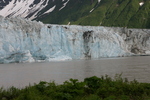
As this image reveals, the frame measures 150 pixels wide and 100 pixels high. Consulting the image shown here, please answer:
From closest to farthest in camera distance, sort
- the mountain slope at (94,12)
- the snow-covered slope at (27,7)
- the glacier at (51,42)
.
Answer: the glacier at (51,42) → the mountain slope at (94,12) → the snow-covered slope at (27,7)

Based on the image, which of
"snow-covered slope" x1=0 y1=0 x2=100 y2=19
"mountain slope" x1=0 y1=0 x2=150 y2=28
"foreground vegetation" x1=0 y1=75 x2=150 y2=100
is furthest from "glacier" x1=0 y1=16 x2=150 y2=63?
"snow-covered slope" x1=0 y1=0 x2=100 y2=19

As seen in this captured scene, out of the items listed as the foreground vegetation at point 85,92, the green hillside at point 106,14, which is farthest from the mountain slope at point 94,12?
the foreground vegetation at point 85,92

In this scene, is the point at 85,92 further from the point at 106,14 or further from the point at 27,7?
the point at 27,7

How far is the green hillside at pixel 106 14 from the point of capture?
9225cm

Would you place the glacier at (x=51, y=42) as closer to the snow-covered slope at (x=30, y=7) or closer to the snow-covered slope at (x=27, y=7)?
the snow-covered slope at (x=30, y=7)

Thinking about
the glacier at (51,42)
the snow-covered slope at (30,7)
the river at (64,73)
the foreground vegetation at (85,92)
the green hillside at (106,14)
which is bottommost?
the river at (64,73)

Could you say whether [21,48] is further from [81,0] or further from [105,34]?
[81,0]

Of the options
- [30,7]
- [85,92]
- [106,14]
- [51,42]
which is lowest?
[85,92]

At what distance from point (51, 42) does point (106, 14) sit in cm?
7367

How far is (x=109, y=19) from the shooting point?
100m

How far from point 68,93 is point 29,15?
14712cm

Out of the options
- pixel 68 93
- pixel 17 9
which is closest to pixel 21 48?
pixel 68 93

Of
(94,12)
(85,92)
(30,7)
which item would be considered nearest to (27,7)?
(30,7)

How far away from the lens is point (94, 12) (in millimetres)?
108125
